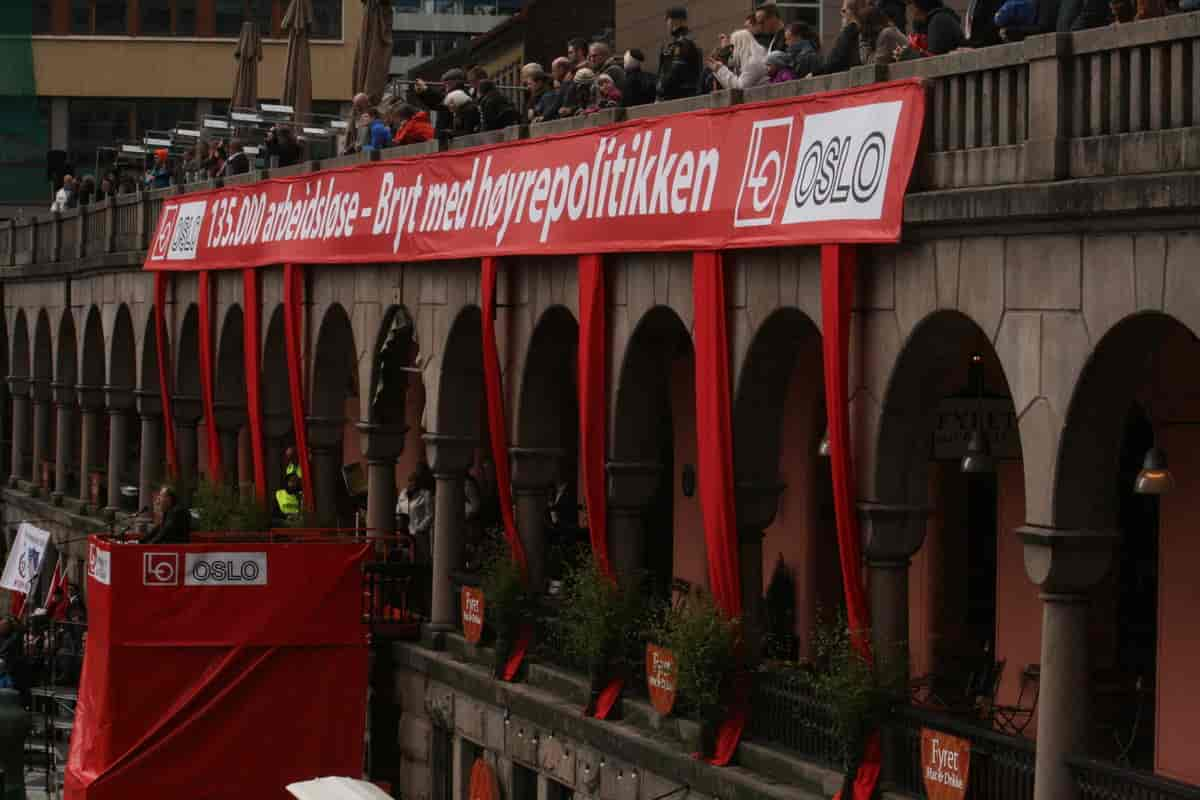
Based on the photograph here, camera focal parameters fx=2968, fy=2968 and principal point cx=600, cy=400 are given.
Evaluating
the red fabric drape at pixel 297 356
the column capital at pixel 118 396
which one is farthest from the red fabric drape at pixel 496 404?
the column capital at pixel 118 396

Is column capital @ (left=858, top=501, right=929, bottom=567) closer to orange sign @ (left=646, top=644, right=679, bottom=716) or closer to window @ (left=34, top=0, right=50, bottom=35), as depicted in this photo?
orange sign @ (left=646, top=644, right=679, bottom=716)

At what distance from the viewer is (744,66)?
23.9 meters

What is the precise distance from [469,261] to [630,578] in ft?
18.2

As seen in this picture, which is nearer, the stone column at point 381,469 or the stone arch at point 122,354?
the stone column at point 381,469

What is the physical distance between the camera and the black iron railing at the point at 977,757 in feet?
62.7

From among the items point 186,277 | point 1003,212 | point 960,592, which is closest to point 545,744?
point 960,592

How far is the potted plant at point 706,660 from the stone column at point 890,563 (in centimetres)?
215

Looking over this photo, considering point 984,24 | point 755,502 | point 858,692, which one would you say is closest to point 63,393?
point 755,502

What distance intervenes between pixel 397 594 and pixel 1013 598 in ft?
30.8

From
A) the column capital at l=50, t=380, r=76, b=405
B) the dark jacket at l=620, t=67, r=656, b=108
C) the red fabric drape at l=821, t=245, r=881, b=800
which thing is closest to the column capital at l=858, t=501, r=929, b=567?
the red fabric drape at l=821, t=245, r=881, b=800

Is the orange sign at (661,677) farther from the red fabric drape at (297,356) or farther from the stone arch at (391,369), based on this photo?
the red fabric drape at (297,356)

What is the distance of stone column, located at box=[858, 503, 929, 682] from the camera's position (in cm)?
2114

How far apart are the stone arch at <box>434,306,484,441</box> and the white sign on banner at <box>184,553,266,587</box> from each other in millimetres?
3288

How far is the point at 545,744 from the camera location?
27109mm
